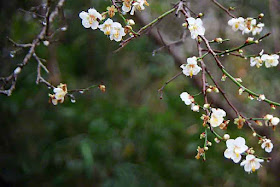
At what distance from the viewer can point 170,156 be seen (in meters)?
2.34

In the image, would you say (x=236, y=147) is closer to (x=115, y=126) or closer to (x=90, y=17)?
(x=90, y=17)

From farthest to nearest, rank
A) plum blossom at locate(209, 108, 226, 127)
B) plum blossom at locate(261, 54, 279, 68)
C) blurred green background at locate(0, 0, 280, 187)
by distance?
1. blurred green background at locate(0, 0, 280, 187)
2. plum blossom at locate(261, 54, 279, 68)
3. plum blossom at locate(209, 108, 226, 127)

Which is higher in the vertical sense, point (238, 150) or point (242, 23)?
point (242, 23)

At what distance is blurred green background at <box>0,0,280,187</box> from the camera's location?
209 centimetres

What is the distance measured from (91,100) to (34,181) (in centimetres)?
63

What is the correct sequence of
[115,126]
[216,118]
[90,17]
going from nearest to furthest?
[216,118]
[90,17]
[115,126]

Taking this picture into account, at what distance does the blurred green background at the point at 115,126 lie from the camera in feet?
6.86

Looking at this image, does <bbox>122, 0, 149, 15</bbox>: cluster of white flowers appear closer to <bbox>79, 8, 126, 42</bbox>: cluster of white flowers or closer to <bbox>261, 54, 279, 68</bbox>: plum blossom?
<bbox>79, 8, 126, 42</bbox>: cluster of white flowers

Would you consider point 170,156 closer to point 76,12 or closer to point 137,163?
point 137,163

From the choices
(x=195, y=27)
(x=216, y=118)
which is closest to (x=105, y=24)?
(x=195, y=27)

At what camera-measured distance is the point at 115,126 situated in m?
2.16

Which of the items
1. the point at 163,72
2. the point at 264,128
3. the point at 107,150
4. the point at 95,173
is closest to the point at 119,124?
the point at 107,150

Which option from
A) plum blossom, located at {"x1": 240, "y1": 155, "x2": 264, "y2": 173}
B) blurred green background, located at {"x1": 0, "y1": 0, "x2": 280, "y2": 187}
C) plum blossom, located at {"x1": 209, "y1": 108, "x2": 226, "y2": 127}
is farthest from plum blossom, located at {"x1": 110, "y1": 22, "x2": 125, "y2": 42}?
blurred green background, located at {"x1": 0, "y1": 0, "x2": 280, "y2": 187}

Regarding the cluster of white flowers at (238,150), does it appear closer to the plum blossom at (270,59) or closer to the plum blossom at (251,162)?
the plum blossom at (251,162)
